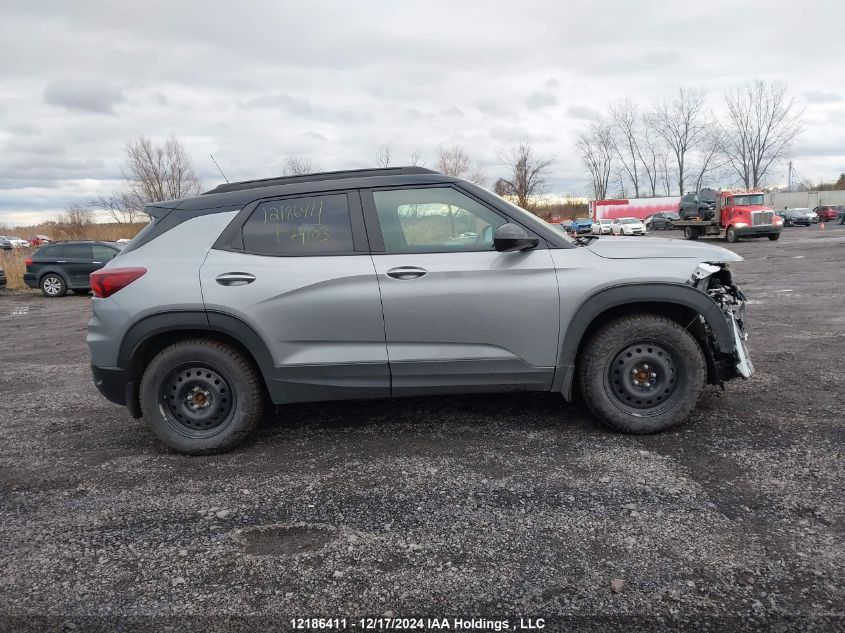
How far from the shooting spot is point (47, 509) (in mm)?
3184

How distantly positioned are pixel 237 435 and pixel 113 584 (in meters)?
1.40

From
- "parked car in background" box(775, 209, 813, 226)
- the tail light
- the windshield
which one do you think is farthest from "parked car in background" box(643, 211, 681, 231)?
the tail light

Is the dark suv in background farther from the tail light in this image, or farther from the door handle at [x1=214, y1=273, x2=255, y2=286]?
the door handle at [x1=214, y1=273, x2=255, y2=286]

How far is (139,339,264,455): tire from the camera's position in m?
3.75

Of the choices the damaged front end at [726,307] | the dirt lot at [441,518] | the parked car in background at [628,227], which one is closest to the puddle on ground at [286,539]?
the dirt lot at [441,518]

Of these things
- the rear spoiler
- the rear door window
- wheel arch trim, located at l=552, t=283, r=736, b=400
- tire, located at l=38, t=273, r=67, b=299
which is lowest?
wheel arch trim, located at l=552, t=283, r=736, b=400

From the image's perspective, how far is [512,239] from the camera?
3504 mm

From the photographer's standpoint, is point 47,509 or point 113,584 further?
point 47,509

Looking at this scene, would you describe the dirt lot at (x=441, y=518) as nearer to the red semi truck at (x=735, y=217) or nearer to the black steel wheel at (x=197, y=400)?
the black steel wheel at (x=197, y=400)

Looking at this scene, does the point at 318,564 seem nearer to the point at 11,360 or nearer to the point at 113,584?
the point at 113,584

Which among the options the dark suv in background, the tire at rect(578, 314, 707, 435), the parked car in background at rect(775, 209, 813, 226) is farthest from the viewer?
the parked car in background at rect(775, 209, 813, 226)

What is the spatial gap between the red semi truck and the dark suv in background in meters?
26.2

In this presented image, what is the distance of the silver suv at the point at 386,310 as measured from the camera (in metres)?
3.63

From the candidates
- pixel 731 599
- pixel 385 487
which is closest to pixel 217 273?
pixel 385 487
